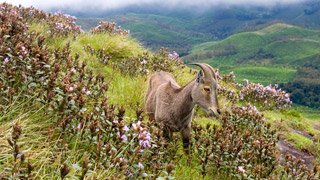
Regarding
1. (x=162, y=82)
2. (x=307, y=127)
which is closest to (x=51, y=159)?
(x=162, y=82)

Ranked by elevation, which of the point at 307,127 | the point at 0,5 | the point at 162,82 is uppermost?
the point at 0,5

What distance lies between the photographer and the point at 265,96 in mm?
19984

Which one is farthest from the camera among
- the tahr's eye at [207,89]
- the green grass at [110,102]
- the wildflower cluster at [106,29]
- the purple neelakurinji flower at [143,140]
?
the wildflower cluster at [106,29]

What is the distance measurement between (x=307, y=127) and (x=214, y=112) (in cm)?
1195

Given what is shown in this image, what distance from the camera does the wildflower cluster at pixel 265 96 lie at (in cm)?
1964

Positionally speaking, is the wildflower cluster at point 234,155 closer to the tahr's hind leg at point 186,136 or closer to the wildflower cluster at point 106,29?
the tahr's hind leg at point 186,136

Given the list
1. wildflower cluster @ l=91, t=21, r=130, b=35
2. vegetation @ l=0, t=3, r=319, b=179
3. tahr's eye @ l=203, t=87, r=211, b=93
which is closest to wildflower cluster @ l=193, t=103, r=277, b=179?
vegetation @ l=0, t=3, r=319, b=179

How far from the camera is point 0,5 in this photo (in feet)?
47.1

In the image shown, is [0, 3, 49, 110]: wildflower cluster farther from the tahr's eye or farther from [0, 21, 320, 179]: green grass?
the tahr's eye

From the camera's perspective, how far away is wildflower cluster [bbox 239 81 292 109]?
773 inches

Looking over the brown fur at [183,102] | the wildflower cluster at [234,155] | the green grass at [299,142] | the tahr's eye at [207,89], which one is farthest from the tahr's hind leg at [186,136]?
the green grass at [299,142]

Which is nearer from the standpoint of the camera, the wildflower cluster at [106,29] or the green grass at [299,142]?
the green grass at [299,142]

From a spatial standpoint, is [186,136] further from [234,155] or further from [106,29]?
[106,29]

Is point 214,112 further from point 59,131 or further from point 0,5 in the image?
point 0,5
